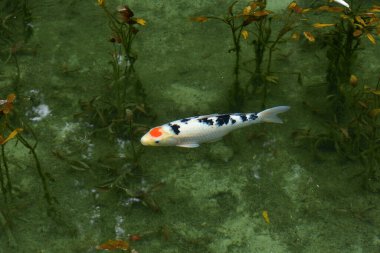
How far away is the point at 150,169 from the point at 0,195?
1250 millimetres

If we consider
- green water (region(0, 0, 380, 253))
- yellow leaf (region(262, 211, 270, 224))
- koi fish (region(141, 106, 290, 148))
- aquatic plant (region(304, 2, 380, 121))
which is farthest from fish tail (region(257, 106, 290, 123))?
yellow leaf (region(262, 211, 270, 224))

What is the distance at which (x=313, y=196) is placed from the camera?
13.5 ft

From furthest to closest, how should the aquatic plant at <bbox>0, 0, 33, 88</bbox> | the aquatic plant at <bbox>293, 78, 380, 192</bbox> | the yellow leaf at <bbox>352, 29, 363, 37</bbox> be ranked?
the aquatic plant at <bbox>0, 0, 33, 88</bbox>, the aquatic plant at <bbox>293, 78, 380, 192</bbox>, the yellow leaf at <bbox>352, 29, 363, 37</bbox>

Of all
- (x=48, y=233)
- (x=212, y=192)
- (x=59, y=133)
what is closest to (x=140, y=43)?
(x=59, y=133)

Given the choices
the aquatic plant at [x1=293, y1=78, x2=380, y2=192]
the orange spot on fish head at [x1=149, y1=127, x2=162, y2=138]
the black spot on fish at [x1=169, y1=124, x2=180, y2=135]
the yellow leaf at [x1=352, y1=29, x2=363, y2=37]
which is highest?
the yellow leaf at [x1=352, y1=29, x2=363, y2=37]

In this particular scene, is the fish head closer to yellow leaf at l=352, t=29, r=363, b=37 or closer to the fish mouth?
the fish mouth

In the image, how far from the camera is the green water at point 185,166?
12.7 ft

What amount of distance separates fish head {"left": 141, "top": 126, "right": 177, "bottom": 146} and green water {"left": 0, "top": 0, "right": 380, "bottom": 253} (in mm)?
277

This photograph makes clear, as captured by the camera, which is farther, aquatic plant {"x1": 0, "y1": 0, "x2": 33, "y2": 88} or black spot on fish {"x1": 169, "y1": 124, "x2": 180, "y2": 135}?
aquatic plant {"x1": 0, "y1": 0, "x2": 33, "y2": 88}

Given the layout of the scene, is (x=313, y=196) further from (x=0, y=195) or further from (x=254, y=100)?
(x=0, y=195)

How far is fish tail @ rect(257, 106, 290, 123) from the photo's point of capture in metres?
4.27

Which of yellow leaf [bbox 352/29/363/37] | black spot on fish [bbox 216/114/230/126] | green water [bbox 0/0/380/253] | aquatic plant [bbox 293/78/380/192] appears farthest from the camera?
black spot on fish [bbox 216/114/230/126]

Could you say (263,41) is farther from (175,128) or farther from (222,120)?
(175,128)

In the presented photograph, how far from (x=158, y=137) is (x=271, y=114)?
39.1 inches
